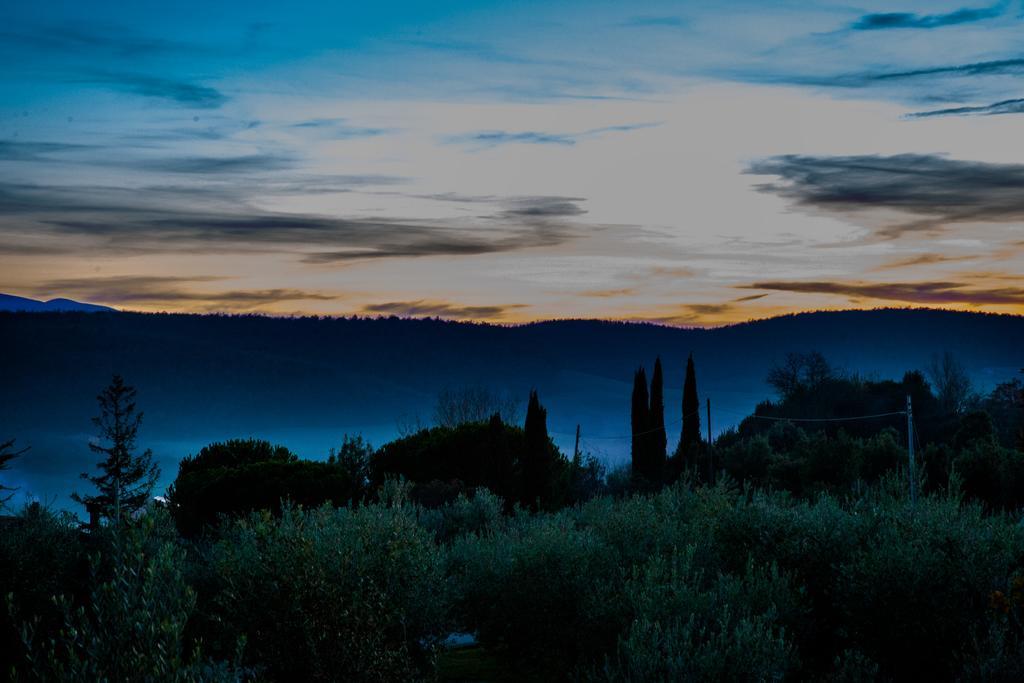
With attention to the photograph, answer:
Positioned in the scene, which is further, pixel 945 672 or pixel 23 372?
pixel 23 372

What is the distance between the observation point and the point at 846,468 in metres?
40.8

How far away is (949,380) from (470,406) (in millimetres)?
36269

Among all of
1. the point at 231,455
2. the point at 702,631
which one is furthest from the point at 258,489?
the point at 702,631

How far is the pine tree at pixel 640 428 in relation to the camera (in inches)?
2067

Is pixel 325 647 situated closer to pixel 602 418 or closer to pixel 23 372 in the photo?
pixel 602 418

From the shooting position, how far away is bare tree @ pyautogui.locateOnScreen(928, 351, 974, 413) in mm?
75812

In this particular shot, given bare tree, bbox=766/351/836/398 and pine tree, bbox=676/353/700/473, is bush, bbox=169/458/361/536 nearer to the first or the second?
pine tree, bbox=676/353/700/473

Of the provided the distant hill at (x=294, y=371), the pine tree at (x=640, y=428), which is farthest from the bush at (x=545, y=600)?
the distant hill at (x=294, y=371)

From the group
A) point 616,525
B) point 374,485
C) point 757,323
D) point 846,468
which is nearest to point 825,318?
point 757,323

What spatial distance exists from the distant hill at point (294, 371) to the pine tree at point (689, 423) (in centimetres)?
6003

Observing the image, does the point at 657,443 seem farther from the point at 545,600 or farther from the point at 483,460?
the point at 545,600

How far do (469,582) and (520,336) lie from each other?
390 ft

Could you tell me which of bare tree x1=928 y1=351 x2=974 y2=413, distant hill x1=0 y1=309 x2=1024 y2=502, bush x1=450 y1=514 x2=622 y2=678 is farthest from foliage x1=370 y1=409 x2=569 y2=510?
distant hill x1=0 y1=309 x2=1024 y2=502

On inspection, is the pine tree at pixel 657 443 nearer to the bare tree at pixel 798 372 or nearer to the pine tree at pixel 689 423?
the pine tree at pixel 689 423
